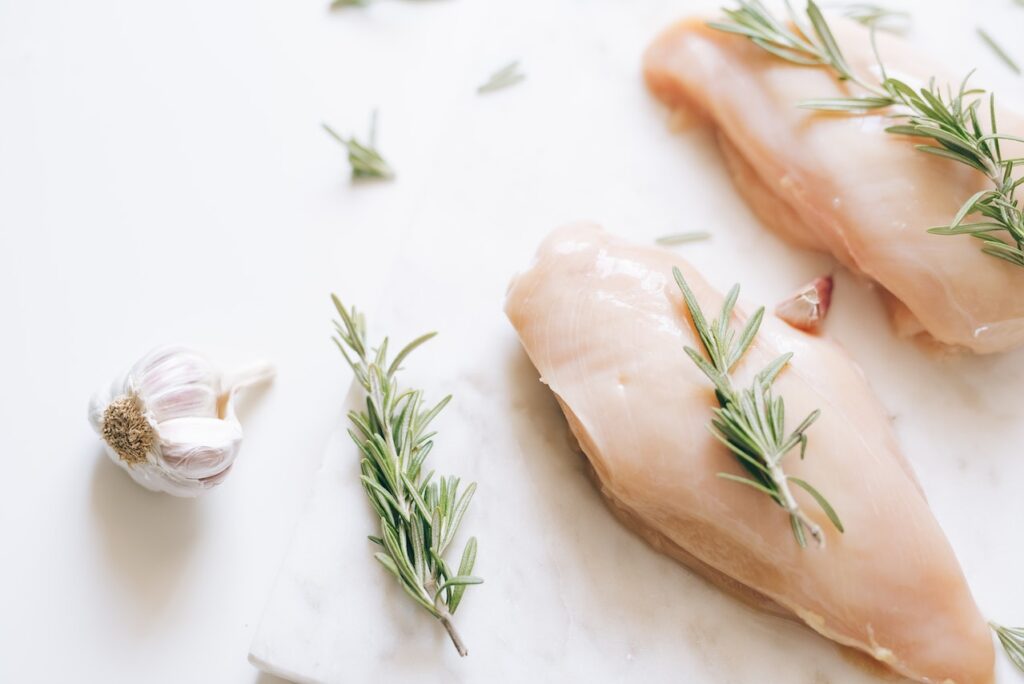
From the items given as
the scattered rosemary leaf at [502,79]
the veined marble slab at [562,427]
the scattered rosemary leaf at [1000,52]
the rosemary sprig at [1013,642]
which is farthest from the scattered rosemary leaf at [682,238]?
the rosemary sprig at [1013,642]

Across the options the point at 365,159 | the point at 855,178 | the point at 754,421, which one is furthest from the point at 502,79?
the point at 754,421

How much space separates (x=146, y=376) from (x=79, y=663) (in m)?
0.52

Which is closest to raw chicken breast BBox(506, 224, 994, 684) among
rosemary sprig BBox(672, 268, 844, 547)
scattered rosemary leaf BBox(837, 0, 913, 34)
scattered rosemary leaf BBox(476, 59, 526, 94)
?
rosemary sprig BBox(672, 268, 844, 547)

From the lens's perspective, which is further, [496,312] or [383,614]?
[496,312]

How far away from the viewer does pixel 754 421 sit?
4.63 ft

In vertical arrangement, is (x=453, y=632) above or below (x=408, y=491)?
below

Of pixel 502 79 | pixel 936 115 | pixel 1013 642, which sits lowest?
pixel 1013 642

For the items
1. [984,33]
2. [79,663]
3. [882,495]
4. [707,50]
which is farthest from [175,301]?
[984,33]

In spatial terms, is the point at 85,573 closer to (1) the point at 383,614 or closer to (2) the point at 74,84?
(1) the point at 383,614

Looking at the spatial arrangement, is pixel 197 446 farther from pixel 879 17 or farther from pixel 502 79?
pixel 879 17

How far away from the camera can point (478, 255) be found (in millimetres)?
1840

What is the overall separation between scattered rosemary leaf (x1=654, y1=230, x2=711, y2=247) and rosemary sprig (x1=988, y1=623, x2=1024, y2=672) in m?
0.85

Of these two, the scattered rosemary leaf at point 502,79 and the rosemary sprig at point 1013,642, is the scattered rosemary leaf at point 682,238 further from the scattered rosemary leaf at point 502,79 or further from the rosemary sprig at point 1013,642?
the rosemary sprig at point 1013,642

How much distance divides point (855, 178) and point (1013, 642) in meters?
0.83
